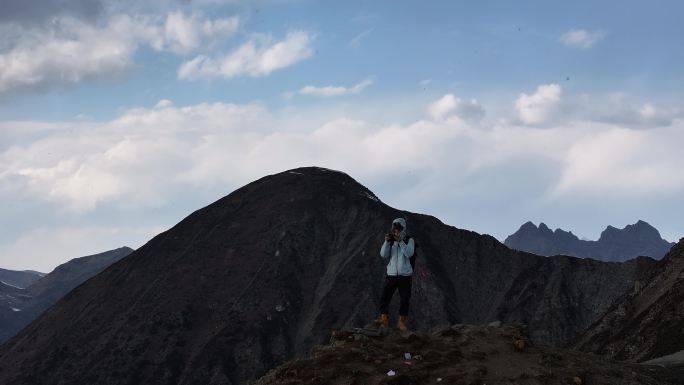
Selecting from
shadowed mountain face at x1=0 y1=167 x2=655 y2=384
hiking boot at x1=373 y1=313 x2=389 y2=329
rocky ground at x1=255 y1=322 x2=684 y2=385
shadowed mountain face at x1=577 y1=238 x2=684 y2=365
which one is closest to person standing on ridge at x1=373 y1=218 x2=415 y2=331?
hiking boot at x1=373 y1=313 x2=389 y2=329

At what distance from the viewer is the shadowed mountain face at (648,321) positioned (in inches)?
2564

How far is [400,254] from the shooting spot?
888 inches

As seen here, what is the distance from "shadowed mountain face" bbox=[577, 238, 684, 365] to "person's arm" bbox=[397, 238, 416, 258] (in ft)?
145

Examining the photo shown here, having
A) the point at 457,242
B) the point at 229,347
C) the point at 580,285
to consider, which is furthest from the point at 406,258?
the point at 457,242

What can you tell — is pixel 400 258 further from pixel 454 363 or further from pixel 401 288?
pixel 454 363

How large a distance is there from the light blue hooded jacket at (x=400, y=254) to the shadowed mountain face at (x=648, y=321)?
145ft

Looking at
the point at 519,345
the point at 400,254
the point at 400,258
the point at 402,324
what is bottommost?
the point at 519,345

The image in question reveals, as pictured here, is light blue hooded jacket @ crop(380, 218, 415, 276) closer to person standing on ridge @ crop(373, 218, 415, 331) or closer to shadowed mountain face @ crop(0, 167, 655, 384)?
person standing on ridge @ crop(373, 218, 415, 331)

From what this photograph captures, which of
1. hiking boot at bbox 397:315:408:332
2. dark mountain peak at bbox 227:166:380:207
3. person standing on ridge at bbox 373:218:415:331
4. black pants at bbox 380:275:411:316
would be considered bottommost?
hiking boot at bbox 397:315:408:332

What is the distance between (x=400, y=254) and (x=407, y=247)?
15.9 inches

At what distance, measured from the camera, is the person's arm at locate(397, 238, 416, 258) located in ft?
73.2

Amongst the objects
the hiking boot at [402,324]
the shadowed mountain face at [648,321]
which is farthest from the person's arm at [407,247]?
the shadowed mountain face at [648,321]

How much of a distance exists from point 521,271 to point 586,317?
20.1m

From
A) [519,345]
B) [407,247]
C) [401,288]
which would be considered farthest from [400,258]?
[519,345]
